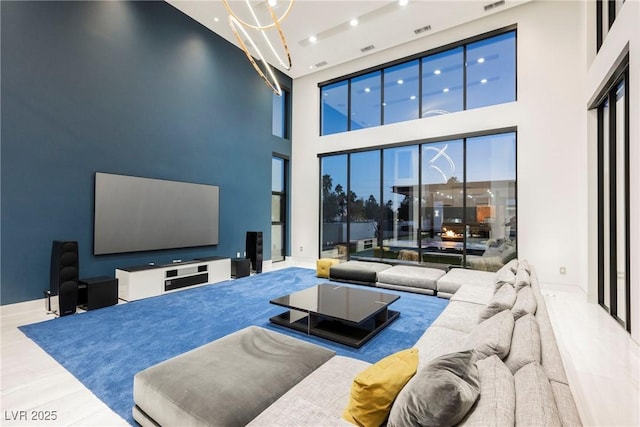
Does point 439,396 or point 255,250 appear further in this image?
point 255,250

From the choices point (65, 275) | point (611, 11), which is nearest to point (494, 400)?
point (65, 275)

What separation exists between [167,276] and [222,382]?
12.8 ft

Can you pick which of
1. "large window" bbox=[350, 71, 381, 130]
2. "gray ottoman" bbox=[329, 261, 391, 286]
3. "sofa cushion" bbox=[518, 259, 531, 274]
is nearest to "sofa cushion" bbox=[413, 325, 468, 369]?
"sofa cushion" bbox=[518, 259, 531, 274]

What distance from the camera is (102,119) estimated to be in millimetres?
4680

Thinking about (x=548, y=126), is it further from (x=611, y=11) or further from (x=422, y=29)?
(x=422, y=29)

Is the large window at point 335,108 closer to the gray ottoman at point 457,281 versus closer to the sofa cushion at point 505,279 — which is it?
the gray ottoman at point 457,281

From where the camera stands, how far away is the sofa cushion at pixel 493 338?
1517 millimetres

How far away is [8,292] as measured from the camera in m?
3.78

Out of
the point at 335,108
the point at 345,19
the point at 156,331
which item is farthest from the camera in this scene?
the point at 335,108

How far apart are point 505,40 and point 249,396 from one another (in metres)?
7.13

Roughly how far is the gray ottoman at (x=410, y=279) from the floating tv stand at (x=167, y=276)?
10.1 ft

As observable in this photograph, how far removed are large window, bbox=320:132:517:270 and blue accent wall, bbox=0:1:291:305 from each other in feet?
8.07

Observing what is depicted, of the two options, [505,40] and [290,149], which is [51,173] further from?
[505,40]

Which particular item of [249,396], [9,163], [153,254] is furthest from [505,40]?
[9,163]
